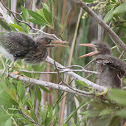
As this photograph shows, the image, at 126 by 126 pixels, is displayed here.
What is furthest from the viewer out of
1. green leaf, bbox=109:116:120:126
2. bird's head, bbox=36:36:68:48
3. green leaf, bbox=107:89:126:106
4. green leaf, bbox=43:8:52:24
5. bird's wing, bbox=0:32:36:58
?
bird's head, bbox=36:36:68:48

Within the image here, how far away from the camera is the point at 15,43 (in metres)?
1.85

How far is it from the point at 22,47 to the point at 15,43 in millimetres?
63

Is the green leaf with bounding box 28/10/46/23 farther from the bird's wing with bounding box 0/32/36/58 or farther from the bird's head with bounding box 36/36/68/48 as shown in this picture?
the bird's head with bounding box 36/36/68/48

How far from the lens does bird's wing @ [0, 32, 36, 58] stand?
6.03ft

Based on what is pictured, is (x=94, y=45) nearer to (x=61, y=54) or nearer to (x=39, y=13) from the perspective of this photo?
(x=39, y=13)

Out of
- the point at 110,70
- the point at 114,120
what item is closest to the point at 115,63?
the point at 110,70

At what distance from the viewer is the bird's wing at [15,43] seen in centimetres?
184

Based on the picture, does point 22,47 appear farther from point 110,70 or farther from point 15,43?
point 110,70

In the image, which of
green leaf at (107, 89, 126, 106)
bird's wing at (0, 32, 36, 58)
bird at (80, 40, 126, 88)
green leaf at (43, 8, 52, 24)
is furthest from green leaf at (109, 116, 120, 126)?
bird's wing at (0, 32, 36, 58)

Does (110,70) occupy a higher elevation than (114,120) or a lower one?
higher

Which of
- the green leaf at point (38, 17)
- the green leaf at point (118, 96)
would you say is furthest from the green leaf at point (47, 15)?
the green leaf at point (118, 96)

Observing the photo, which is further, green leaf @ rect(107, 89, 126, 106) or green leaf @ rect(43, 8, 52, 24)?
green leaf @ rect(43, 8, 52, 24)

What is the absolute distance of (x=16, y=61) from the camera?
1.97 metres

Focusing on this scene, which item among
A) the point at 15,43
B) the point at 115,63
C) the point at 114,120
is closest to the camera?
the point at 114,120
